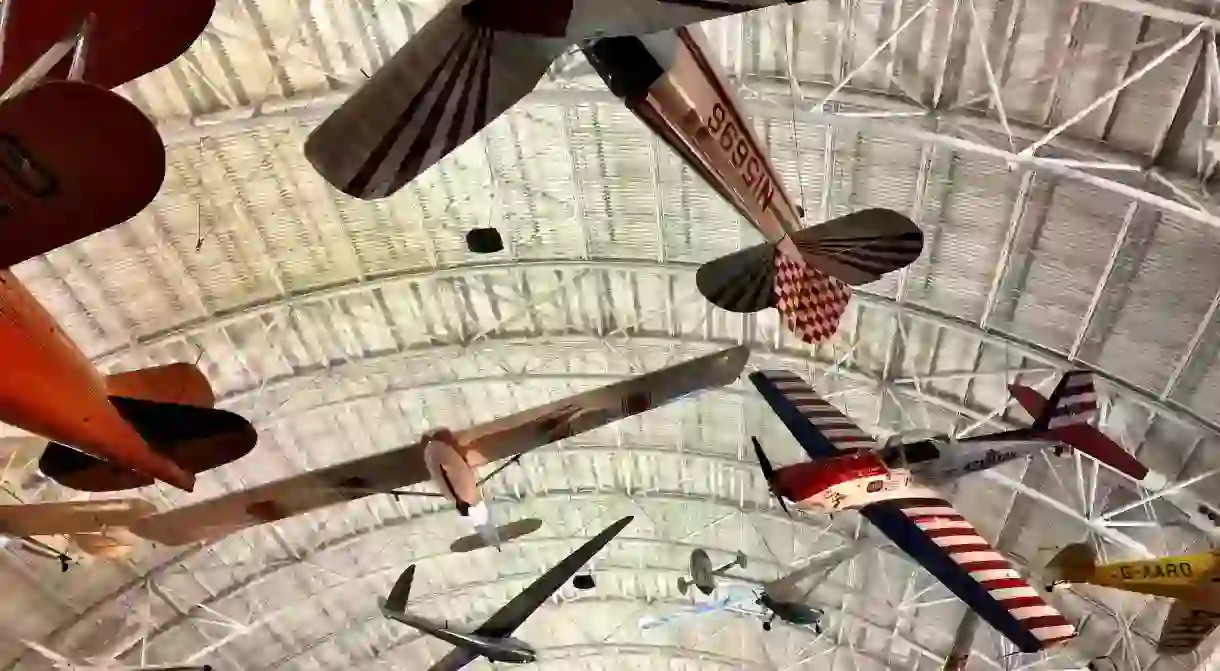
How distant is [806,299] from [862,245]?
26.7 inches

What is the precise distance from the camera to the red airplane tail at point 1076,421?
12.3 meters

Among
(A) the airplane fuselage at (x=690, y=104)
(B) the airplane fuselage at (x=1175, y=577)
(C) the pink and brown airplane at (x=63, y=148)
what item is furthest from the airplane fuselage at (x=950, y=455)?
(C) the pink and brown airplane at (x=63, y=148)

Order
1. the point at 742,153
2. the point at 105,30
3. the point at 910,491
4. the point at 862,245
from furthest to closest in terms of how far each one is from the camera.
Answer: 1. the point at 910,491
2. the point at 862,245
3. the point at 742,153
4. the point at 105,30

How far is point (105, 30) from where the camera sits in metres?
4.10

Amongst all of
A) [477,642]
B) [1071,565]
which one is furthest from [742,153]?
[477,642]

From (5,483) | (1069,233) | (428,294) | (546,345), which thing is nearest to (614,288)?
(546,345)

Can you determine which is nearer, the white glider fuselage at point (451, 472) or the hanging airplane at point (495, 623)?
the white glider fuselage at point (451, 472)

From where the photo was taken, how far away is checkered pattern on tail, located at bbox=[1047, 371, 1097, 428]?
1235 centimetres

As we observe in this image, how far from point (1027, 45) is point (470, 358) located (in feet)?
38.0

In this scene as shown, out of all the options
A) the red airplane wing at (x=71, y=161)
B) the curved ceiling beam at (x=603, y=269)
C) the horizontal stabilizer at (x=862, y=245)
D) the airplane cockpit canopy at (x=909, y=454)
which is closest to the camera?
the red airplane wing at (x=71, y=161)

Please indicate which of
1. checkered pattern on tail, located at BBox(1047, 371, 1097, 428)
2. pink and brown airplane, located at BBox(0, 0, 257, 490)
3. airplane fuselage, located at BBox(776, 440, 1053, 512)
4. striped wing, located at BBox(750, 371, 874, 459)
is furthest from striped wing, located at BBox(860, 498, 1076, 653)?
pink and brown airplane, located at BBox(0, 0, 257, 490)

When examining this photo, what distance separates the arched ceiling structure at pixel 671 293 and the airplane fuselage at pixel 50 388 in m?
7.39

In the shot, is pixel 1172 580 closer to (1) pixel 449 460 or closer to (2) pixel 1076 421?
(2) pixel 1076 421

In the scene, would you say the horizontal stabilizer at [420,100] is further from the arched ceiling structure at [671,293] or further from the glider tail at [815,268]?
the arched ceiling structure at [671,293]
